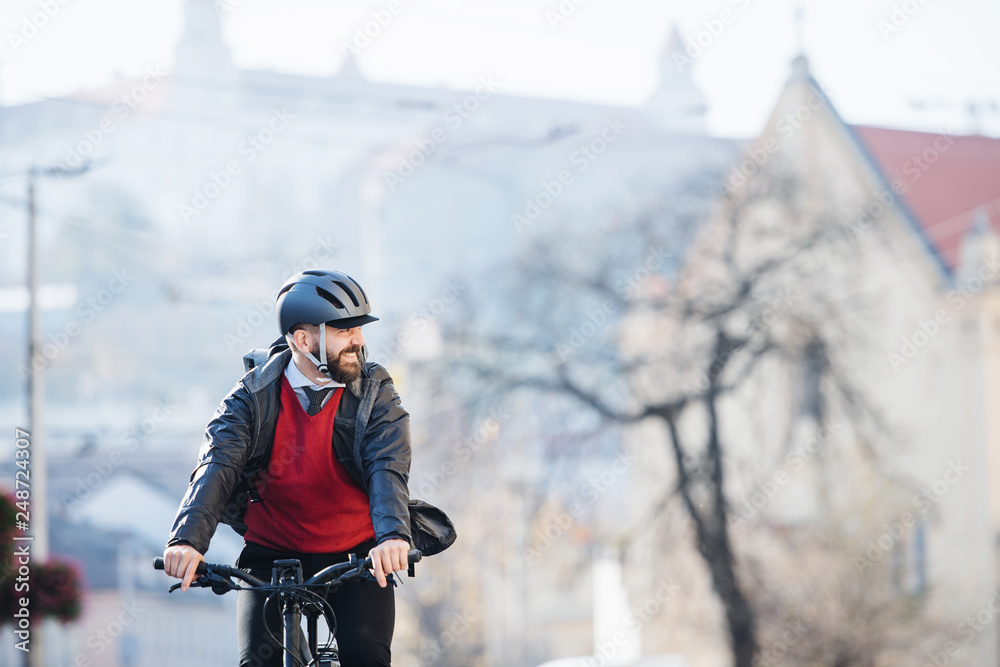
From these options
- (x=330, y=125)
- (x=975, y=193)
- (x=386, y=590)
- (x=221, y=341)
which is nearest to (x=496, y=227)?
(x=330, y=125)

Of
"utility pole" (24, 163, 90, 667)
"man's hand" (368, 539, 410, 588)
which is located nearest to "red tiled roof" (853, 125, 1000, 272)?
"utility pole" (24, 163, 90, 667)

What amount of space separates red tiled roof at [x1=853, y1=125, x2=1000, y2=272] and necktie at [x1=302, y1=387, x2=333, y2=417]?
55.5 feet

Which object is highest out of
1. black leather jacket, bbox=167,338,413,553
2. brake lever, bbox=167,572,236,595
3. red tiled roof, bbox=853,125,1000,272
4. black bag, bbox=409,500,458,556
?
red tiled roof, bbox=853,125,1000,272

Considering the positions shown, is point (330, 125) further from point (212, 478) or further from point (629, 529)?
point (212, 478)

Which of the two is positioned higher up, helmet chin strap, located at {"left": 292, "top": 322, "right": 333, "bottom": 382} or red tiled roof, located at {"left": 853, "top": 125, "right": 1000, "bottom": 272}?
red tiled roof, located at {"left": 853, "top": 125, "right": 1000, "bottom": 272}

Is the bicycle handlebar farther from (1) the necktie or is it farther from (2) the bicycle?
(1) the necktie

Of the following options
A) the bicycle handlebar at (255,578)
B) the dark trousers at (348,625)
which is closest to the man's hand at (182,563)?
the bicycle handlebar at (255,578)

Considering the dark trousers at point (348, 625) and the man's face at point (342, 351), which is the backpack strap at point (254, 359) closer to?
the man's face at point (342, 351)

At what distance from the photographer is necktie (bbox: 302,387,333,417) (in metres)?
2.82

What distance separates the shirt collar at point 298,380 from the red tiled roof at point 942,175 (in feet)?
55.5

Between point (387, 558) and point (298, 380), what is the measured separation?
2.05ft

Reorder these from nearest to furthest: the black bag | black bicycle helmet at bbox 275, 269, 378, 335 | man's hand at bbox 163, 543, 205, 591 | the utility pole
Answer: man's hand at bbox 163, 543, 205, 591
black bicycle helmet at bbox 275, 269, 378, 335
the black bag
the utility pole

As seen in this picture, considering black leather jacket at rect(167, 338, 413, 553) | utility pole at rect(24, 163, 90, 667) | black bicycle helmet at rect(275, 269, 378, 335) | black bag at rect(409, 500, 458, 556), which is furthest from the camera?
utility pole at rect(24, 163, 90, 667)

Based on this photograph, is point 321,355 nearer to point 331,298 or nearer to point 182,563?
point 331,298
